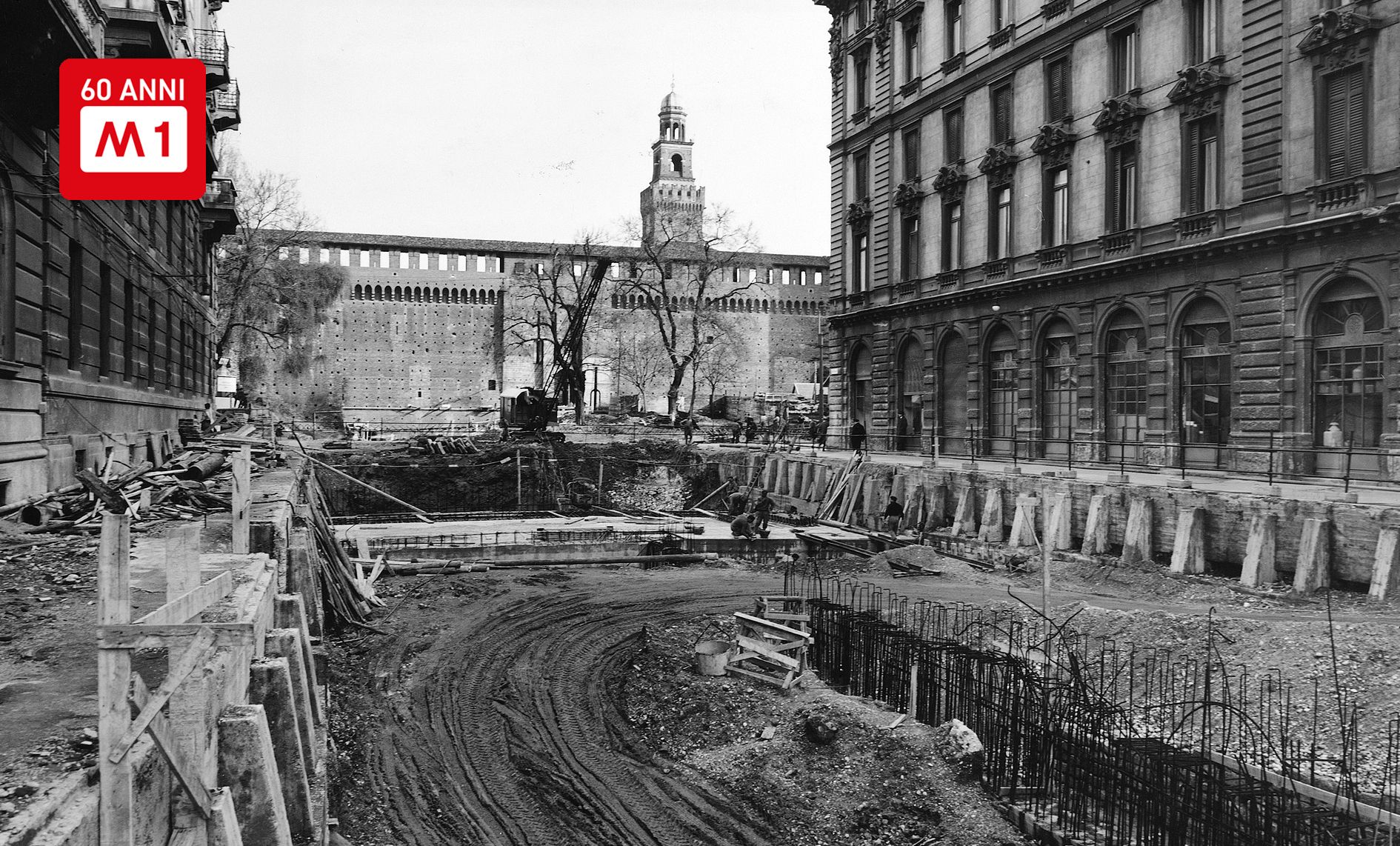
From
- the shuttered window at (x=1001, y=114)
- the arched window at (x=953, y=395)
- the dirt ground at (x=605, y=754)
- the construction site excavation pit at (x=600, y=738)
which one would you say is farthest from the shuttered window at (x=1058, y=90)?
the dirt ground at (x=605, y=754)

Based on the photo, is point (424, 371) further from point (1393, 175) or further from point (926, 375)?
→ point (1393, 175)

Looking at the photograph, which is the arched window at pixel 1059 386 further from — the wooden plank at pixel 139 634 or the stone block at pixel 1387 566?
the wooden plank at pixel 139 634

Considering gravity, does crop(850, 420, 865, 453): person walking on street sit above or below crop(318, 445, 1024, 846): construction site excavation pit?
above

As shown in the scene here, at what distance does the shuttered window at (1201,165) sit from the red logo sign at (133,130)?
20748 millimetres

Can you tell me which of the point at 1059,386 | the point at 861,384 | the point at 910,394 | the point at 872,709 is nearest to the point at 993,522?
the point at 1059,386

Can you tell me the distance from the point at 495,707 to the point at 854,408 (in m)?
27.3

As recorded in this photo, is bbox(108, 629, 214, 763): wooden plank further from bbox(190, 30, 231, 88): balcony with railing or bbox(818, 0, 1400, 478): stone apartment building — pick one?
bbox(190, 30, 231, 88): balcony with railing

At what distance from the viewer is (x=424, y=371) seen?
6606cm

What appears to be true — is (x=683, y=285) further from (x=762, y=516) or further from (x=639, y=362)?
(x=762, y=516)

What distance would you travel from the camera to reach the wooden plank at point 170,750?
3.87 metres

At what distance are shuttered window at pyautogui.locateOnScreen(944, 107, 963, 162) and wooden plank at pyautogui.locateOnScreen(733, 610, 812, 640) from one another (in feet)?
73.2

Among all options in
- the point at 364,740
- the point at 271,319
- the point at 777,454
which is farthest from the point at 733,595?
the point at 271,319

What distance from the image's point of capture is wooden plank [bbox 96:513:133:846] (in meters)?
3.57

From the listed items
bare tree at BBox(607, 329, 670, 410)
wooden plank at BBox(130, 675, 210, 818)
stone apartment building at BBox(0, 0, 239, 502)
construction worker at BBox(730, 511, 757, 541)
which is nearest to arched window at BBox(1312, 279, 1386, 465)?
construction worker at BBox(730, 511, 757, 541)
